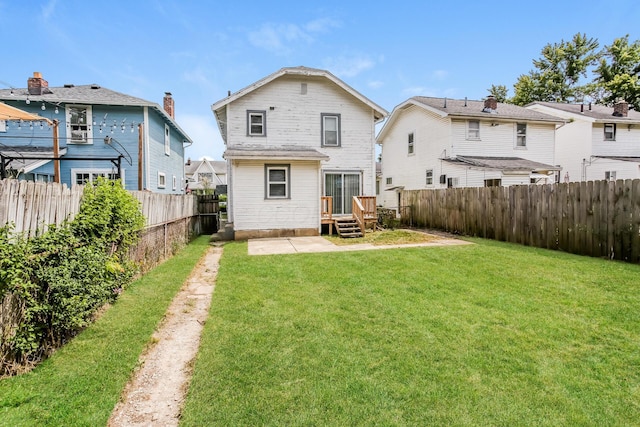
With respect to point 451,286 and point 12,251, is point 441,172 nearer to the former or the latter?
point 451,286

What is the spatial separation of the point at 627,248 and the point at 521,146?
1390 cm

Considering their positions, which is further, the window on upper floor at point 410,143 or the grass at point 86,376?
the window on upper floor at point 410,143

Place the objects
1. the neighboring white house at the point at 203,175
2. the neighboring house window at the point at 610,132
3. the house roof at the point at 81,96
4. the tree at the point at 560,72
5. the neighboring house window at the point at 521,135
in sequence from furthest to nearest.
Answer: the tree at the point at 560,72
the neighboring white house at the point at 203,175
the neighboring house window at the point at 610,132
the neighboring house window at the point at 521,135
the house roof at the point at 81,96

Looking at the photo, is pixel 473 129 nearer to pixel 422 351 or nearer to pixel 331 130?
pixel 331 130

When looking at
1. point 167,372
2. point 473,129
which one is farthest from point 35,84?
Answer: point 473,129

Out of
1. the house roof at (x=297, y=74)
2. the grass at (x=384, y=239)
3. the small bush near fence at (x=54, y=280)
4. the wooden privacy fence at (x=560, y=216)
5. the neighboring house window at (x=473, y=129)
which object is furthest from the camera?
the neighboring house window at (x=473, y=129)

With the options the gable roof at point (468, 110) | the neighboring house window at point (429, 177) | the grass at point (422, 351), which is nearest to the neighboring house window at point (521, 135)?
the gable roof at point (468, 110)

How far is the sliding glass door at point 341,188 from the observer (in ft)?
47.2

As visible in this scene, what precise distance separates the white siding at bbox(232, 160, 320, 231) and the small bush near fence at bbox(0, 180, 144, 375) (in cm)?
728

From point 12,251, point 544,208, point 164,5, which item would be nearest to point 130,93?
point 164,5

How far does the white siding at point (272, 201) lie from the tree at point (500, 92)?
3585 cm

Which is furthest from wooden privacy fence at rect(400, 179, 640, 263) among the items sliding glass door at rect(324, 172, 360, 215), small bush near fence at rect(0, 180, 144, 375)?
small bush near fence at rect(0, 180, 144, 375)

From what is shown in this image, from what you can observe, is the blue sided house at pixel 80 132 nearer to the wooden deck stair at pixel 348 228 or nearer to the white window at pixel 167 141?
the white window at pixel 167 141

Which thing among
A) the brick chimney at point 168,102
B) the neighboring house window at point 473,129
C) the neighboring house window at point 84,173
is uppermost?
the brick chimney at point 168,102
